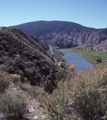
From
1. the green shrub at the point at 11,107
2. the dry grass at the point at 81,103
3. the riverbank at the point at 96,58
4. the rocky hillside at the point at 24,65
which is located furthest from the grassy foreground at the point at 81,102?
the riverbank at the point at 96,58

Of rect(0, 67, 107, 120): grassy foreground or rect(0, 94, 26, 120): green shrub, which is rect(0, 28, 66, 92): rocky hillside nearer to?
rect(0, 94, 26, 120): green shrub

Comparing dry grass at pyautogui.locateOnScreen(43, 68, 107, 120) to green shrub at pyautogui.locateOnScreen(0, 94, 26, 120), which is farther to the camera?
green shrub at pyautogui.locateOnScreen(0, 94, 26, 120)

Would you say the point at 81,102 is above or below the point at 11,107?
above

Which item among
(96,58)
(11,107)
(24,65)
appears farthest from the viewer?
(96,58)

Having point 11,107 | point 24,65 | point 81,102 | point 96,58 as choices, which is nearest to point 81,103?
point 81,102

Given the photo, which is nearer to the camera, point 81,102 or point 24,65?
point 81,102

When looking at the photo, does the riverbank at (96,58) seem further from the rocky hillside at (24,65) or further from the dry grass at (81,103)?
the dry grass at (81,103)

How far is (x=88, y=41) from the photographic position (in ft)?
554

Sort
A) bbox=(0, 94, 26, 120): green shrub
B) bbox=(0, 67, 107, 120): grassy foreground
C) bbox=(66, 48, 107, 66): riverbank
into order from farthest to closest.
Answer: bbox=(66, 48, 107, 66): riverbank
bbox=(0, 94, 26, 120): green shrub
bbox=(0, 67, 107, 120): grassy foreground

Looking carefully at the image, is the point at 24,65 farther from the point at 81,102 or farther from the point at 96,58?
the point at 96,58

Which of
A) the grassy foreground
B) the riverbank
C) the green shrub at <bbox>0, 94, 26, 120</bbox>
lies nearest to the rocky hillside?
the green shrub at <bbox>0, 94, 26, 120</bbox>

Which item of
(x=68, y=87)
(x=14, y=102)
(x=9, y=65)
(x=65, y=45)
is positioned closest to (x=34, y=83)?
(x=9, y=65)

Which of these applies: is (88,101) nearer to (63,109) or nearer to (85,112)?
A: (85,112)

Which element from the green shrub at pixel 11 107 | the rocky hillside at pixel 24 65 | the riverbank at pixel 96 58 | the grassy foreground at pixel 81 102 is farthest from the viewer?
the riverbank at pixel 96 58
